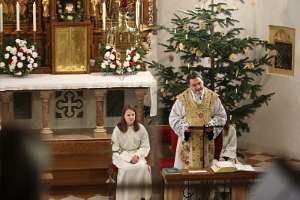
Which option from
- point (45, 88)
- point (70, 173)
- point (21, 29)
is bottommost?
point (70, 173)

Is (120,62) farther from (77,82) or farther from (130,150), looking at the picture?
(130,150)

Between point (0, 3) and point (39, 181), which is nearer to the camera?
point (39, 181)

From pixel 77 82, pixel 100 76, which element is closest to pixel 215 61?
pixel 100 76

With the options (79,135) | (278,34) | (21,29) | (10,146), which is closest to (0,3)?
(21,29)

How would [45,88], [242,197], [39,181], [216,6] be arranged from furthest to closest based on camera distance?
[216,6] < [45,88] < [242,197] < [39,181]

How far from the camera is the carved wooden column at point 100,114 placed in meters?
10.5

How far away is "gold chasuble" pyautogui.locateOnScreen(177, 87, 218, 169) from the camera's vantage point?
905 cm

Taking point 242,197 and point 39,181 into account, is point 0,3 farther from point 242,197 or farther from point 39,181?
point 39,181

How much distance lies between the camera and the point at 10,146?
130 centimetres

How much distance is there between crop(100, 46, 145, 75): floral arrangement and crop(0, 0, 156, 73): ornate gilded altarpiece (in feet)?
1.12

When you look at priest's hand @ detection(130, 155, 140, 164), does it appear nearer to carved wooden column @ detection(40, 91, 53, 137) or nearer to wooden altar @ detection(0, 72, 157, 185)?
wooden altar @ detection(0, 72, 157, 185)

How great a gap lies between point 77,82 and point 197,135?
206 centimetres

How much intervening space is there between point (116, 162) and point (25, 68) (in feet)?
6.50

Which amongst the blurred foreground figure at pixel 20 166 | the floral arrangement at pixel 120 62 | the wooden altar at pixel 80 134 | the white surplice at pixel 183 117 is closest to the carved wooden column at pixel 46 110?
the wooden altar at pixel 80 134
